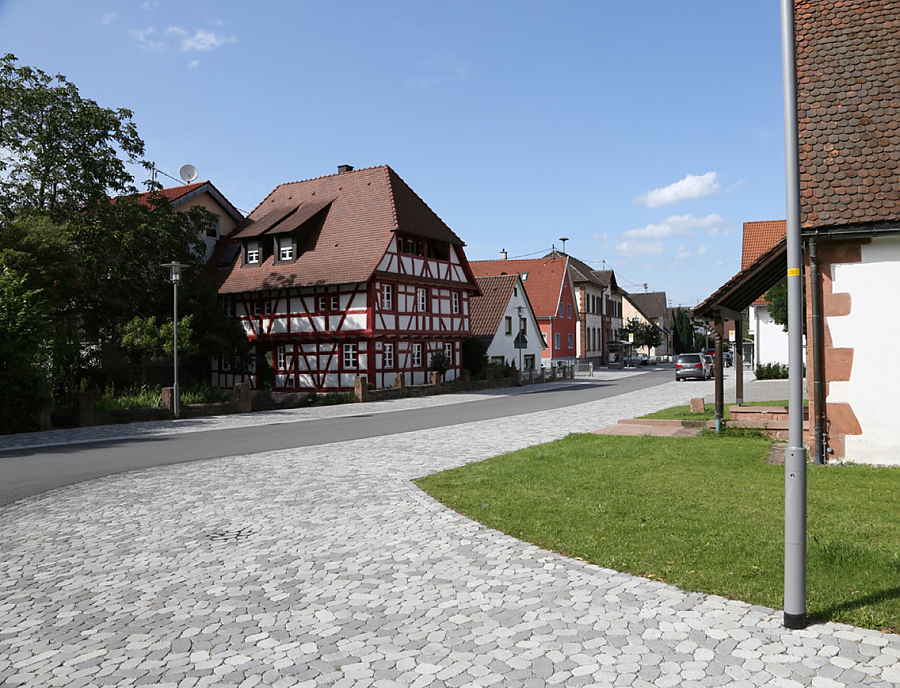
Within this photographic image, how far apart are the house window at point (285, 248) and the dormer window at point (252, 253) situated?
1.54 m

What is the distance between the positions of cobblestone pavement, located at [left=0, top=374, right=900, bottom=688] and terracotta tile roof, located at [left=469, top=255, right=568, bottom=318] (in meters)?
54.3

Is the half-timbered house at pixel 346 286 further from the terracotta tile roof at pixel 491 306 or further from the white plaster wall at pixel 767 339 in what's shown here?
the white plaster wall at pixel 767 339

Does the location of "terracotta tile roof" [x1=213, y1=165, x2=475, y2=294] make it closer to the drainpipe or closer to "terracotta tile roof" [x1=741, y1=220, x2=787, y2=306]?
"terracotta tile roof" [x1=741, y1=220, x2=787, y2=306]

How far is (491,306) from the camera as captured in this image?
49125 mm

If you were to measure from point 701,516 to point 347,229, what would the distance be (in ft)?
102

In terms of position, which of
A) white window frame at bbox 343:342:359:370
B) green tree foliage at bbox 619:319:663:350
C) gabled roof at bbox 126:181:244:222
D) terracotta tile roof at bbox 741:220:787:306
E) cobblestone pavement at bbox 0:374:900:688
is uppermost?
gabled roof at bbox 126:181:244:222

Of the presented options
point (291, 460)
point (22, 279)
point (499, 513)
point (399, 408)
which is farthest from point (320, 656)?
point (399, 408)

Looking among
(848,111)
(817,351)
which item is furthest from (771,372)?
(817,351)

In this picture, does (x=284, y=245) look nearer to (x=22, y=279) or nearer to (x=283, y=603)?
(x=22, y=279)

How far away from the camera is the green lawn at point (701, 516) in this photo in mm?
5293

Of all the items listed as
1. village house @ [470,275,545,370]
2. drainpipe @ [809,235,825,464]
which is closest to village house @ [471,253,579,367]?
village house @ [470,275,545,370]

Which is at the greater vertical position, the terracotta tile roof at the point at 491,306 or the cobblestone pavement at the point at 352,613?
the terracotta tile roof at the point at 491,306

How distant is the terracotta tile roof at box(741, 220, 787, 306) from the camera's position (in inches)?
1522

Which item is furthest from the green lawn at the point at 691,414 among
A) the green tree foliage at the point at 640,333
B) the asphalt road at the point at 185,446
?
the green tree foliage at the point at 640,333
